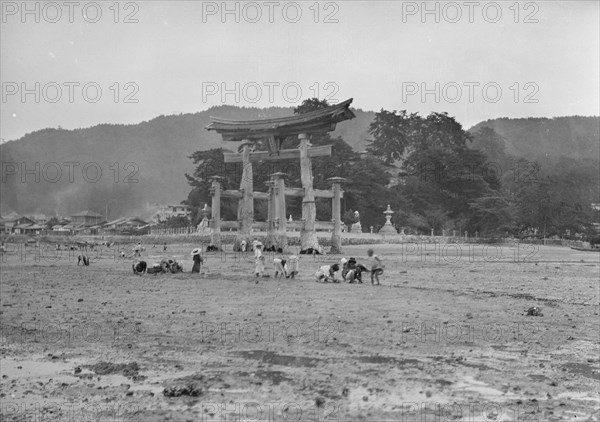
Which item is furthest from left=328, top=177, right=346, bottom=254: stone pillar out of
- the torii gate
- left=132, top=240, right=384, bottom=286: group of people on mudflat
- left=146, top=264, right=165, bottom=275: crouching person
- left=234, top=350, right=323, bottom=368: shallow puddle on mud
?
left=234, top=350, right=323, bottom=368: shallow puddle on mud

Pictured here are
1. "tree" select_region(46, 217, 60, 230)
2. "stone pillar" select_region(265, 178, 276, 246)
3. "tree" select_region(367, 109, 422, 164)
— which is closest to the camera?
"stone pillar" select_region(265, 178, 276, 246)

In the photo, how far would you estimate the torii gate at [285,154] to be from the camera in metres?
27.1

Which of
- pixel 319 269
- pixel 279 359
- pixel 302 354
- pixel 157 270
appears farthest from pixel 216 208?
pixel 279 359

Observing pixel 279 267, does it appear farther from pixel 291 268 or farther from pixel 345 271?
pixel 345 271

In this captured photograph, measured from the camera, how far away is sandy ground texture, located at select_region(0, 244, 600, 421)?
5.52 metres

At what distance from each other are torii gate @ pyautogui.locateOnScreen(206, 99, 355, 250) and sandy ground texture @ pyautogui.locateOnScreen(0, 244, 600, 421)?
13.1 m

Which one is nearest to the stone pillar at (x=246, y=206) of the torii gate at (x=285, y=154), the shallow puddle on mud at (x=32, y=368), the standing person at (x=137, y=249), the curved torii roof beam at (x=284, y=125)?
the torii gate at (x=285, y=154)

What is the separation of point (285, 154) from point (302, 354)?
23.2 metres

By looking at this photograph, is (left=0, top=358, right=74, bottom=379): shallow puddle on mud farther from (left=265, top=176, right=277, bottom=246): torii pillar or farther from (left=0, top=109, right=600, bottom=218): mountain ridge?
(left=0, top=109, right=600, bottom=218): mountain ridge

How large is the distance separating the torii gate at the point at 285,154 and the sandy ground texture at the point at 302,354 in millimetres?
13133

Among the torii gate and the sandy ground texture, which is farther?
the torii gate

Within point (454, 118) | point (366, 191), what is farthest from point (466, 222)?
point (454, 118)

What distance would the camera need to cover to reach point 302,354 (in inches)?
293

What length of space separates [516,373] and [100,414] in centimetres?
452
